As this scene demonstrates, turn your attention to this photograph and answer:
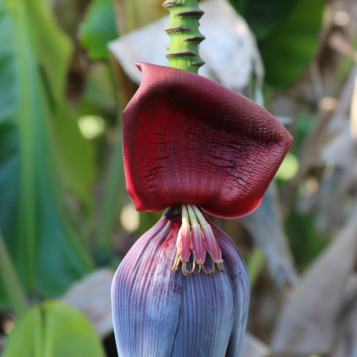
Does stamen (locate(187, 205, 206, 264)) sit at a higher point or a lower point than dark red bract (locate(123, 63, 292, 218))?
lower

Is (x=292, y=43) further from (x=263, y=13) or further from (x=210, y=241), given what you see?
(x=210, y=241)

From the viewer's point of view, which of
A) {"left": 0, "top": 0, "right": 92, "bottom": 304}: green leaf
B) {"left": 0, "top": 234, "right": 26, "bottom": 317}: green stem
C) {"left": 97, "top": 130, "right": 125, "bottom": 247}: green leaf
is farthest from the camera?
{"left": 97, "top": 130, "right": 125, "bottom": 247}: green leaf

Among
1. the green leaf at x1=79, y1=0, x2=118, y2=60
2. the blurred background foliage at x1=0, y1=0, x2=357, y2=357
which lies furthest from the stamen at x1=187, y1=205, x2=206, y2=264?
the green leaf at x1=79, y1=0, x2=118, y2=60

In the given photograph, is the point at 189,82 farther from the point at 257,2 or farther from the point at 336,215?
the point at 336,215

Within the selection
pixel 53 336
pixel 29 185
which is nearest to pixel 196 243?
pixel 53 336

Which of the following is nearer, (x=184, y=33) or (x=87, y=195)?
(x=184, y=33)

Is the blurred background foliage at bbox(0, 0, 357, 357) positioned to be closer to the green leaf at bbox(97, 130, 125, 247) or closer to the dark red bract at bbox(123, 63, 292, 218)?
the green leaf at bbox(97, 130, 125, 247)
